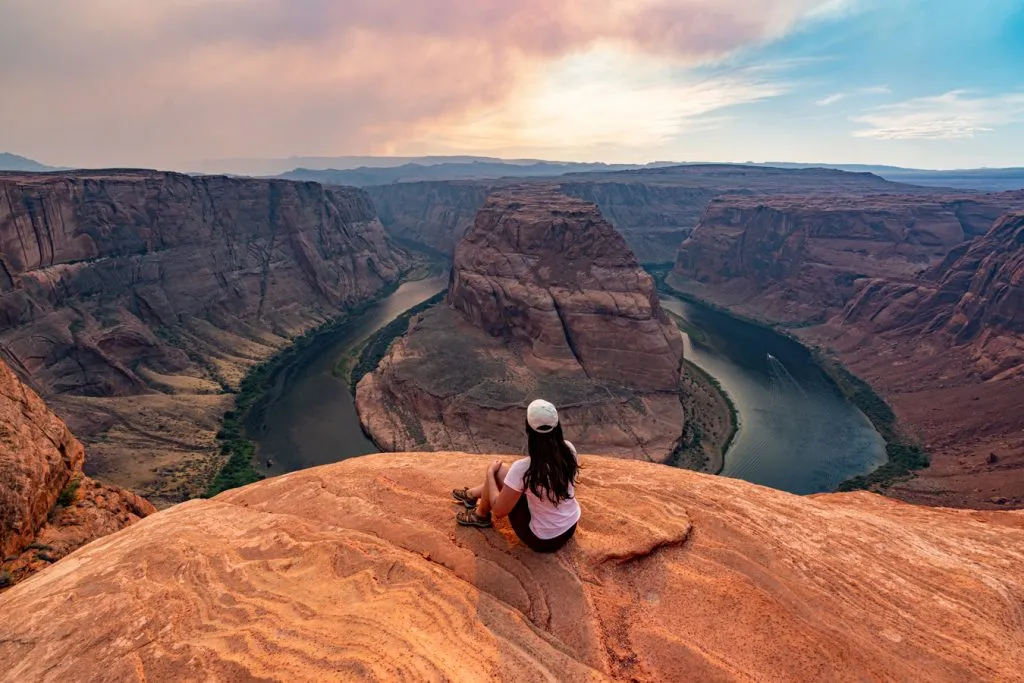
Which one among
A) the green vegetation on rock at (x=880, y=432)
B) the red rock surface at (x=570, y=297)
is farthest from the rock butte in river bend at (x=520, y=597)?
the red rock surface at (x=570, y=297)

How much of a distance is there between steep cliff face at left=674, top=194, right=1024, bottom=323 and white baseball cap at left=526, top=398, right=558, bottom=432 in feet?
322

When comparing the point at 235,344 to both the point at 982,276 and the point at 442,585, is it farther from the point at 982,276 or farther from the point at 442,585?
the point at 982,276

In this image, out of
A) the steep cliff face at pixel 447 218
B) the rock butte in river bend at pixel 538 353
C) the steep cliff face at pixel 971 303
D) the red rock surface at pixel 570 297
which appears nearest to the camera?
the rock butte in river bend at pixel 538 353

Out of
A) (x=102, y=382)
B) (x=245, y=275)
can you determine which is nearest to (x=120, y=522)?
(x=102, y=382)

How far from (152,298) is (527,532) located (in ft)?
261

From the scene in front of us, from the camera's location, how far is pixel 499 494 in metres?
6.95

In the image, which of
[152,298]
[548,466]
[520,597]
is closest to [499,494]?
[548,466]

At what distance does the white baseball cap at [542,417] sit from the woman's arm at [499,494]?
3.26 ft

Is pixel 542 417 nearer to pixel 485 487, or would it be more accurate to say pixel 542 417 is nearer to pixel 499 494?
pixel 499 494

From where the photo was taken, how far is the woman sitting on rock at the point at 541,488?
6309 mm

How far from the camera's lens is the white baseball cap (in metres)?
6.19

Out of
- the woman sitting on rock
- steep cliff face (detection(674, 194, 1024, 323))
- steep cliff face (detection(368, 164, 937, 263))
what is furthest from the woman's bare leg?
steep cliff face (detection(368, 164, 937, 263))

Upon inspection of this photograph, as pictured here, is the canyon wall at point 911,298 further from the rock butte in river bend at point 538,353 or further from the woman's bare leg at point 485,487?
the woman's bare leg at point 485,487

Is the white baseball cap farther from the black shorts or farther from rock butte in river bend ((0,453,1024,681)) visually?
rock butte in river bend ((0,453,1024,681))
